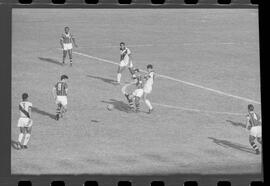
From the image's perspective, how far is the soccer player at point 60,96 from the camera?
22844 mm

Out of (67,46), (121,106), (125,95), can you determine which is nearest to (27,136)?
(121,106)

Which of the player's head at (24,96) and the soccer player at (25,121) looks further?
the player's head at (24,96)

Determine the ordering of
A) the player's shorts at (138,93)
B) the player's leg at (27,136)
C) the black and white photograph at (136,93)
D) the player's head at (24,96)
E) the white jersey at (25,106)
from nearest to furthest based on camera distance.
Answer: the black and white photograph at (136,93)
the player's leg at (27,136)
the white jersey at (25,106)
the player's head at (24,96)
the player's shorts at (138,93)

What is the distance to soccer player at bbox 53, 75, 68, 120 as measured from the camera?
2284 cm

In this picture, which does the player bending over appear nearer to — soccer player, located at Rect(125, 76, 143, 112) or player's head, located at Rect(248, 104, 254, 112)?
soccer player, located at Rect(125, 76, 143, 112)

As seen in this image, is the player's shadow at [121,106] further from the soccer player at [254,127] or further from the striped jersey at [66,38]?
the soccer player at [254,127]

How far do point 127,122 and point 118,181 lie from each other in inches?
93.5

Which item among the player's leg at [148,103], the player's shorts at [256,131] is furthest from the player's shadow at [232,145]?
the player's leg at [148,103]

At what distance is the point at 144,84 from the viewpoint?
23344 millimetres

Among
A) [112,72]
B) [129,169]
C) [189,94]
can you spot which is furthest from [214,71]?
[129,169]

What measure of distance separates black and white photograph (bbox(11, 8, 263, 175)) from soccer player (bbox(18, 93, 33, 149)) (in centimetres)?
3

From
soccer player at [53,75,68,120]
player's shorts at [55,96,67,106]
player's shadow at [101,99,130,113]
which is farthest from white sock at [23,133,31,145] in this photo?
player's shadow at [101,99,130,113]

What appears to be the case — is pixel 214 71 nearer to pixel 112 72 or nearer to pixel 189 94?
pixel 189 94

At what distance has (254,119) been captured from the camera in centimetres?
2217
